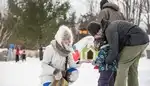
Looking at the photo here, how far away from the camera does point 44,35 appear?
1821 inches

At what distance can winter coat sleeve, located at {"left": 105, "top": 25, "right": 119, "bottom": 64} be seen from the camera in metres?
5.38

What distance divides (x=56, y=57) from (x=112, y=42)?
0.70 metres

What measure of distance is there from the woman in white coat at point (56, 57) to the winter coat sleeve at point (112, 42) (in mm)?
473

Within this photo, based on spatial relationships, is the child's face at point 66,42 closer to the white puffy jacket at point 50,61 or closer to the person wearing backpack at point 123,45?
the white puffy jacket at point 50,61

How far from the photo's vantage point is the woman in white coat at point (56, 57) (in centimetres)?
528

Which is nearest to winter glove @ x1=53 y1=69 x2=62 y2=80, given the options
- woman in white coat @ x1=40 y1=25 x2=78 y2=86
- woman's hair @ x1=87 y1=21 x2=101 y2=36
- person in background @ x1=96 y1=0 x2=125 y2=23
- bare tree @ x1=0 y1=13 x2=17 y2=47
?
Answer: woman in white coat @ x1=40 y1=25 x2=78 y2=86

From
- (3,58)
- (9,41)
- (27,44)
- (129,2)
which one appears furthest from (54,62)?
(9,41)

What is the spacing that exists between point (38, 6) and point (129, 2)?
41.8 ft

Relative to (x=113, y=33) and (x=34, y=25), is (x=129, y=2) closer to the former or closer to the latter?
(x=34, y=25)

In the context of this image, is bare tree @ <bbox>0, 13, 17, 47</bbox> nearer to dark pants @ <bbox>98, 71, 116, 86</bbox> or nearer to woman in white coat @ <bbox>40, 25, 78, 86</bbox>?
dark pants @ <bbox>98, 71, 116, 86</bbox>

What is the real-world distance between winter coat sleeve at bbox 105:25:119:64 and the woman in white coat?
47cm

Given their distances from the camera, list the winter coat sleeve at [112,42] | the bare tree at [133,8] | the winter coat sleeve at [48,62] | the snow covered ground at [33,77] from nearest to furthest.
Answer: the winter coat sleeve at [48,62] < the winter coat sleeve at [112,42] < the snow covered ground at [33,77] < the bare tree at [133,8]

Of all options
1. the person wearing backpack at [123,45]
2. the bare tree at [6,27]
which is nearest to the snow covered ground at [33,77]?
the person wearing backpack at [123,45]

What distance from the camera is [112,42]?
541 cm
